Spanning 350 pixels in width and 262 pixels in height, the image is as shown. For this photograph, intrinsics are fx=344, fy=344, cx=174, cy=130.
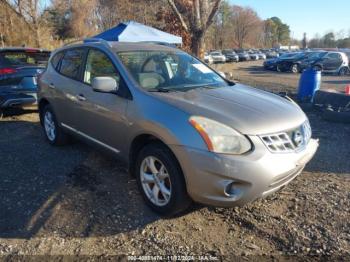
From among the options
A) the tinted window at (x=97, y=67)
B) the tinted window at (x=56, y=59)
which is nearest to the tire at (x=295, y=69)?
the tinted window at (x=56, y=59)

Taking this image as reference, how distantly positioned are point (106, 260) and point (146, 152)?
3.55 feet

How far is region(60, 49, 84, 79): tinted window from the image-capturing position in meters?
4.72

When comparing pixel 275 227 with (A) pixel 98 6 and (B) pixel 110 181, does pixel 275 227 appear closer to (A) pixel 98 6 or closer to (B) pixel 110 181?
(B) pixel 110 181

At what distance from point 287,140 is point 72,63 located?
3.26 metres

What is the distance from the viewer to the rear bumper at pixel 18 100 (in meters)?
7.18

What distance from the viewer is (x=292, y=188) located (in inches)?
159

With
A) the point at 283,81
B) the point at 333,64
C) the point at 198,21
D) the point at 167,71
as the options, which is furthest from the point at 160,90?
the point at 333,64

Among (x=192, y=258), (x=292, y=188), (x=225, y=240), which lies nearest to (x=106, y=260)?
(x=192, y=258)

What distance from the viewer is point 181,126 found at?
3.07 meters

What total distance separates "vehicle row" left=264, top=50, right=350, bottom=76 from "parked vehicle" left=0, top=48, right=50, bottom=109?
1828 centimetres

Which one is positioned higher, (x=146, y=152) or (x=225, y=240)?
(x=146, y=152)

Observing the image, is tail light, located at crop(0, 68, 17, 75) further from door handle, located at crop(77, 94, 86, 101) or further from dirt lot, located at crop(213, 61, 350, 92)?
dirt lot, located at crop(213, 61, 350, 92)

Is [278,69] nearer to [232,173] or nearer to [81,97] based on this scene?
[81,97]

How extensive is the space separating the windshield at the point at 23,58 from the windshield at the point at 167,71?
4.39 m
